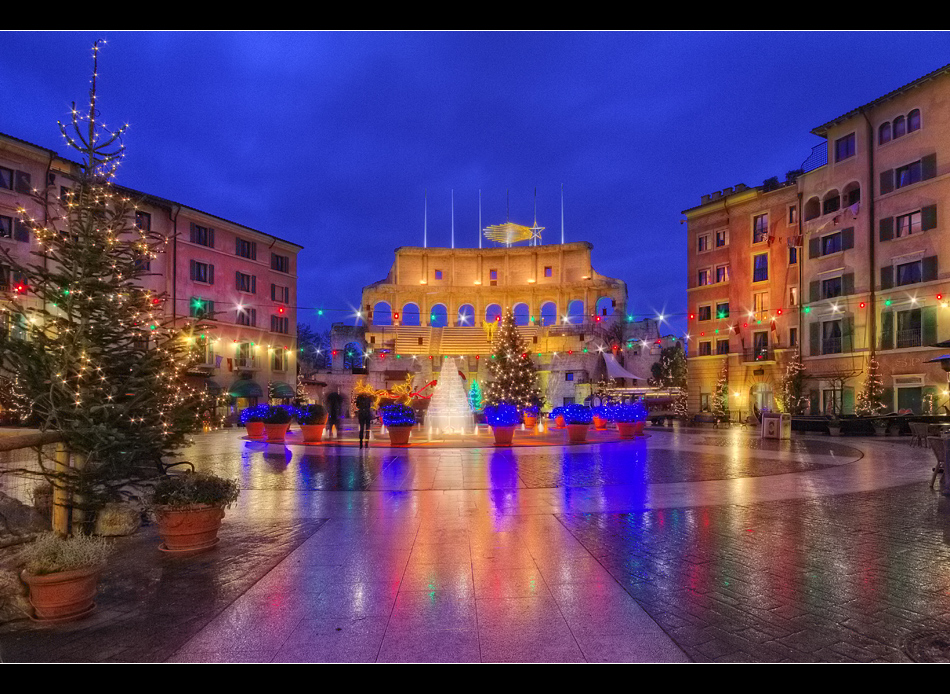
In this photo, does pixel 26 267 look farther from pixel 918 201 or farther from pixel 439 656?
pixel 918 201

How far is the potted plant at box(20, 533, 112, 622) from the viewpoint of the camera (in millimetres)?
4531

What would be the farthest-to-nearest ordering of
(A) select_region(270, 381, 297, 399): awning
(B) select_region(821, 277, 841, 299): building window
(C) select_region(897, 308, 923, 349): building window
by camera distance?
(A) select_region(270, 381, 297, 399): awning, (B) select_region(821, 277, 841, 299): building window, (C) select_region(897, 308, 923, 349): building window

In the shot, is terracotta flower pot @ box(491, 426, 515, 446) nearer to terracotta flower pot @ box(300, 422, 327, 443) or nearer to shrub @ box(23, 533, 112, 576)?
terracotta flower pot @ box(300, 422, 327, 443)

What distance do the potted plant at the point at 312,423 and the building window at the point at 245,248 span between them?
28.8 meters

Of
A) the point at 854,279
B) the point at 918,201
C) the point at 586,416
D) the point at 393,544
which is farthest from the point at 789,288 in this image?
the point at 393,544

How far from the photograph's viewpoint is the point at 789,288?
3872 cm

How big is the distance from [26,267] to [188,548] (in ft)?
11.9

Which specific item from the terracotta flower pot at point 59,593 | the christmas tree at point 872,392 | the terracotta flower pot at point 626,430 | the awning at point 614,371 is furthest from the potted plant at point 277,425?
the christmas tree at point 872,392

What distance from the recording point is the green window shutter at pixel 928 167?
29.9 metres

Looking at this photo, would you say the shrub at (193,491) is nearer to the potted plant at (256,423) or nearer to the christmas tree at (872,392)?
the potted plant at (256,423)

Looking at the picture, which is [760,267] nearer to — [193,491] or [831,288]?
[831,288]

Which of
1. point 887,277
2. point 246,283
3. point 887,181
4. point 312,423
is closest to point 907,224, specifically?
point 887,181

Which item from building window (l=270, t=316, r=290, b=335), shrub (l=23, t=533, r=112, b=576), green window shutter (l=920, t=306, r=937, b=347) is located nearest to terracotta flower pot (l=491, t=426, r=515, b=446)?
shrub (l=23, t=533, r=112, b=576)

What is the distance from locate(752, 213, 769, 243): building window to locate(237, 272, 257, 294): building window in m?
36.9
